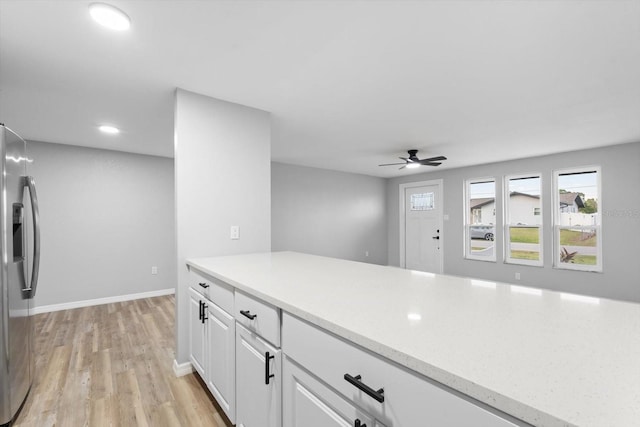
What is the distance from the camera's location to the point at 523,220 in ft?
17.8

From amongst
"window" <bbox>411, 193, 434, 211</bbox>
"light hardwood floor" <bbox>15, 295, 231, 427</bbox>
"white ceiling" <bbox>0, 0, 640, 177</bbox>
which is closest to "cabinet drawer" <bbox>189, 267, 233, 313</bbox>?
"light hardwood floor" <bbox>15, 295, 231, 427</bbox>

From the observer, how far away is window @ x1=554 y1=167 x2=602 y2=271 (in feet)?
15.2

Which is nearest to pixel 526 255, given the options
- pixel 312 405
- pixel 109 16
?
pixel 312 405

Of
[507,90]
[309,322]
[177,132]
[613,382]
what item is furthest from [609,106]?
[177,132]

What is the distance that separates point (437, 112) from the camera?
310 centimetres

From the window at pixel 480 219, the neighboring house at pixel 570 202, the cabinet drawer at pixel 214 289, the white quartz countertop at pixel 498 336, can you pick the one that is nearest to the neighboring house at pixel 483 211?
the window at pixel 480 219

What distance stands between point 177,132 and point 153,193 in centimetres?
294

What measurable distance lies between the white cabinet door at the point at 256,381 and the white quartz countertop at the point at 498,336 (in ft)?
0.82

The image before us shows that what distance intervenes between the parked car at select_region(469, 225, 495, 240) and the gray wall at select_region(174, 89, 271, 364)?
4921mm

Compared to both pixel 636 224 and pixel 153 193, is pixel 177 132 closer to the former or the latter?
pixel 153 193

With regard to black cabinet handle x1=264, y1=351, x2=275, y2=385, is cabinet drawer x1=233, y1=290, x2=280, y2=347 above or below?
above

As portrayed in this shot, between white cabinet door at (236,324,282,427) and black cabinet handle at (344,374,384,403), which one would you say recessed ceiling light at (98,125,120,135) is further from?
black cabinet handle at (344,374,384,403)

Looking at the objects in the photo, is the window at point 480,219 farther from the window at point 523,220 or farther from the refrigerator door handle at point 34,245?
the refrigerator door handle at point 34,245

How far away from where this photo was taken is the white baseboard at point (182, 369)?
92.6 inches
